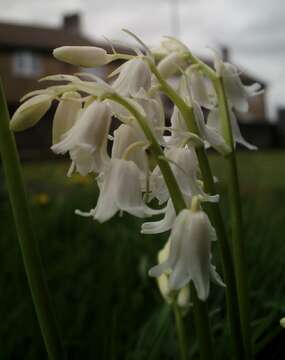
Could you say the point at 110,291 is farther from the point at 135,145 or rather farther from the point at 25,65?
the point at 25,65

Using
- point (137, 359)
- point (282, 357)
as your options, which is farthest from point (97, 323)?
point (282, 357)

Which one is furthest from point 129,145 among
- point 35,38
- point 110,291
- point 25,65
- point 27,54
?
point 35,38

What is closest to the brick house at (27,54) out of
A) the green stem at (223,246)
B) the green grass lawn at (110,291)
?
the green grass lawn at (110,291)

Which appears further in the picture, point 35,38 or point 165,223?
point 35,38

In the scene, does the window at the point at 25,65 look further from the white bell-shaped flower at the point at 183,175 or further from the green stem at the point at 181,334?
the white bell-shaped flower at the point at 183,175

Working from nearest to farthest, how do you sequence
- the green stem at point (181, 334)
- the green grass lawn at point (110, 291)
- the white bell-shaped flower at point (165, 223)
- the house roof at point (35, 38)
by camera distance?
1. the white bell-shaped flower at point (165, 223)
2. the green stem at point (181, 334)
3. the green grass lawn at point (110, 291)
4. the house roof at point (35, 38)

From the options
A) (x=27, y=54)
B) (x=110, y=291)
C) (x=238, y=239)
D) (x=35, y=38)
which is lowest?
(x=27, y=54)

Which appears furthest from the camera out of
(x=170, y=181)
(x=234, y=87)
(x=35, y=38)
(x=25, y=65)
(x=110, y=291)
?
(x=35, y=38)
